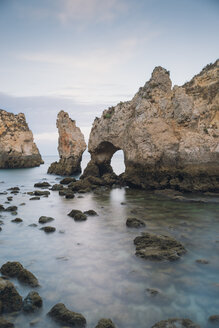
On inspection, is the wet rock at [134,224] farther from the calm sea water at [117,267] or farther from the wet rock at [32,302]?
the wet rock at [32,302]

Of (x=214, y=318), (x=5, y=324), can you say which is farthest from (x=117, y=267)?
(x=5, y=324)

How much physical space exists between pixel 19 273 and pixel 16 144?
220 feet

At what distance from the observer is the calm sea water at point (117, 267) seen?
22.8ft

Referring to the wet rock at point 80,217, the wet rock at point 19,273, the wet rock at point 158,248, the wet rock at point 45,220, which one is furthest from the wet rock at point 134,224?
the wet rock at point 19,273

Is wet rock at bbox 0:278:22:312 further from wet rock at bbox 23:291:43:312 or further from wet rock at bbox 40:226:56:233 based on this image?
wet rock at bbox 40:226:56:233

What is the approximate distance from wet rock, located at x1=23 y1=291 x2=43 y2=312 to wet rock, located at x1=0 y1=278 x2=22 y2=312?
161 millimetres

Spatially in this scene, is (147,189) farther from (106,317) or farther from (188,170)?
(106,317)

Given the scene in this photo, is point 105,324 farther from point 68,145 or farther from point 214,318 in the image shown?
point 68,145

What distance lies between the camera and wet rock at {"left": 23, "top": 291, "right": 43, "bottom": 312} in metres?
6.90

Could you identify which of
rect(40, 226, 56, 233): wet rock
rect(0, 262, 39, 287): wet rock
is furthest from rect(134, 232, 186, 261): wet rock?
rect(40, 226, 56, 233): wet rock

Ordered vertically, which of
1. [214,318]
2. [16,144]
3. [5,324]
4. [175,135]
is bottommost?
[214,318]

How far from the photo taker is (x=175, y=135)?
24.2 m

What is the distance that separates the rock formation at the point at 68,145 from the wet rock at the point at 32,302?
40848 millimetres

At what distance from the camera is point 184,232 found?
505 inches
